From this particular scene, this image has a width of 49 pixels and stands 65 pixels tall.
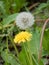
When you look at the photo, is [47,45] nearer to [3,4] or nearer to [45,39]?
[45,39]

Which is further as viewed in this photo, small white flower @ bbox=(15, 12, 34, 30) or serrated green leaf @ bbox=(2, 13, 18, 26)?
serrated green leaf @ bbox=(2, 13, 18, 26)

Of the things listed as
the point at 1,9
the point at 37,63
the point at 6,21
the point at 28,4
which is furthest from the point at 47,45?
the point at 28,4

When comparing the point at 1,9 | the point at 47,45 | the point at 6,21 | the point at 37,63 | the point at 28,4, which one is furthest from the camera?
the point at 28,4

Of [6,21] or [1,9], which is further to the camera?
[1,9]

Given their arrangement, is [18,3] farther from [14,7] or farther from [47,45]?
[47,45]

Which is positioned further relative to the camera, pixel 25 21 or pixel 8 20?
pixel 8 20

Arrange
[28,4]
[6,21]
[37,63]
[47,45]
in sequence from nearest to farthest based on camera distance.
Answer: [37,63] → [47,45] → [6,21] → [28,4]

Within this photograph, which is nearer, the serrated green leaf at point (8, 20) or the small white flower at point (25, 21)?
the small white flower at point (25, 21)

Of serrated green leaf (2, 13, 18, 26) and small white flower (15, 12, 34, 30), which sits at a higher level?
small white flower (15, 12, 34, 30)

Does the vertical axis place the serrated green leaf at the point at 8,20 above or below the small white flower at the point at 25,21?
below

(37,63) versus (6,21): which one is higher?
(6,21)
